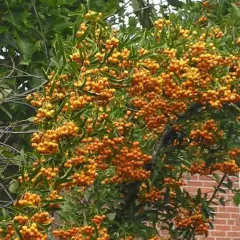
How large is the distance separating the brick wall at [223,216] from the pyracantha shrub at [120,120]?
10.6 feet

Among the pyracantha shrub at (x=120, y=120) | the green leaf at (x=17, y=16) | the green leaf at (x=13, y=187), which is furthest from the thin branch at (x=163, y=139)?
the green leaf at (x=17, y=16)

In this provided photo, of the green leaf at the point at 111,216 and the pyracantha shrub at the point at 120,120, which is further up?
the pyracantha shrub at the point at 120,120

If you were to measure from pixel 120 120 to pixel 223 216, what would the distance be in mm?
4326

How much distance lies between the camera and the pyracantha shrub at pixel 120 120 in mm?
3666

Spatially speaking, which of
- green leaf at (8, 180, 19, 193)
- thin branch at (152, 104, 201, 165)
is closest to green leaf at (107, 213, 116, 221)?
thin branch at (152, 104, 201, 165)

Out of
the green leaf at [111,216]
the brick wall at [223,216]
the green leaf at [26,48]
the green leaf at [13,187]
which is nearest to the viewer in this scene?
the green leaf at [13,187]

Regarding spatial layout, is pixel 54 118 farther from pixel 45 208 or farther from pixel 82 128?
pixel 45 208

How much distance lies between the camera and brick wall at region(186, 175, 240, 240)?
8.09 m

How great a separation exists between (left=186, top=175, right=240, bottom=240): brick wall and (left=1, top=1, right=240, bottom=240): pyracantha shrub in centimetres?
324

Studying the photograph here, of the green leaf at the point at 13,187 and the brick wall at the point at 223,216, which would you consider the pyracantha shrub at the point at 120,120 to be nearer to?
the green leaf at the point at 13,187

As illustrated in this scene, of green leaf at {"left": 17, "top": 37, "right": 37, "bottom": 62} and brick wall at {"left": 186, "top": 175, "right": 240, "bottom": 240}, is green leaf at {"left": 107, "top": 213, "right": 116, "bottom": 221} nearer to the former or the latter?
green leaf at {"left": 17, "top": 37, "right": 37, "bottom": 62}

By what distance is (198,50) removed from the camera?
3947 millimetres

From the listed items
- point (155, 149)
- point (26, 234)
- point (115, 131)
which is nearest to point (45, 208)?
point (26, 234)

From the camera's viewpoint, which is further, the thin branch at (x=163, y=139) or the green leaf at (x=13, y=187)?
the thin branch at (x=163, y=139)
